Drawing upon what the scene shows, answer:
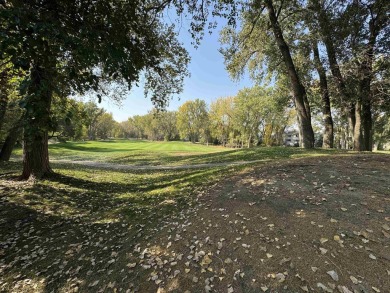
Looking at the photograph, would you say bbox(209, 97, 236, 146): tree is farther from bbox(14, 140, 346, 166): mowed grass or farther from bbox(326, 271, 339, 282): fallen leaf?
bbox(326, 271, 339, 282): fallen leaf

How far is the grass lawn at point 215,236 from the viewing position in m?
3.49

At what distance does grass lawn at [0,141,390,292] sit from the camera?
3.49 meters

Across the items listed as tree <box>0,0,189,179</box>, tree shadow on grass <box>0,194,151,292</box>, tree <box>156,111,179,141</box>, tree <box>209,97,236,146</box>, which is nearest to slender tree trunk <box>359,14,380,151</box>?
tree <box>0,0,189,179</box>

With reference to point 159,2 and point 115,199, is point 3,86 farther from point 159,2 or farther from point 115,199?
point 159,2

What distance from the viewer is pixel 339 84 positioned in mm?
13359

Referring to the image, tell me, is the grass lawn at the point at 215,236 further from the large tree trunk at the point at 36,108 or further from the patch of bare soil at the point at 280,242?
the large tree trunk at the point at 36,108

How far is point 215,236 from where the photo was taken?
4.57 meters

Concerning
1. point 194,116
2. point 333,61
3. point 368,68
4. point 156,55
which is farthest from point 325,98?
point 194,116

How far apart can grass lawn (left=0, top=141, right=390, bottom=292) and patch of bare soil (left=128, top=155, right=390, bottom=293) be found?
0.06 feet

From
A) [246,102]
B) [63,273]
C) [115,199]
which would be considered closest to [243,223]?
[63,273]

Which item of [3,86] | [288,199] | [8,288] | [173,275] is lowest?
[8,288]

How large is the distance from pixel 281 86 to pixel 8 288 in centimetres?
2077

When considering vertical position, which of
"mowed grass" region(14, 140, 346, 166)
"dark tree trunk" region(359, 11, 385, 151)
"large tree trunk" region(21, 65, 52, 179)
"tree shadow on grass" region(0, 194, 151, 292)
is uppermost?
"dark tree trunk" region(359, 11, 385, 151)

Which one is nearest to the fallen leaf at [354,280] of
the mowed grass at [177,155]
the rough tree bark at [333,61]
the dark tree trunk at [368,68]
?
the mowed grass at [177,155]
